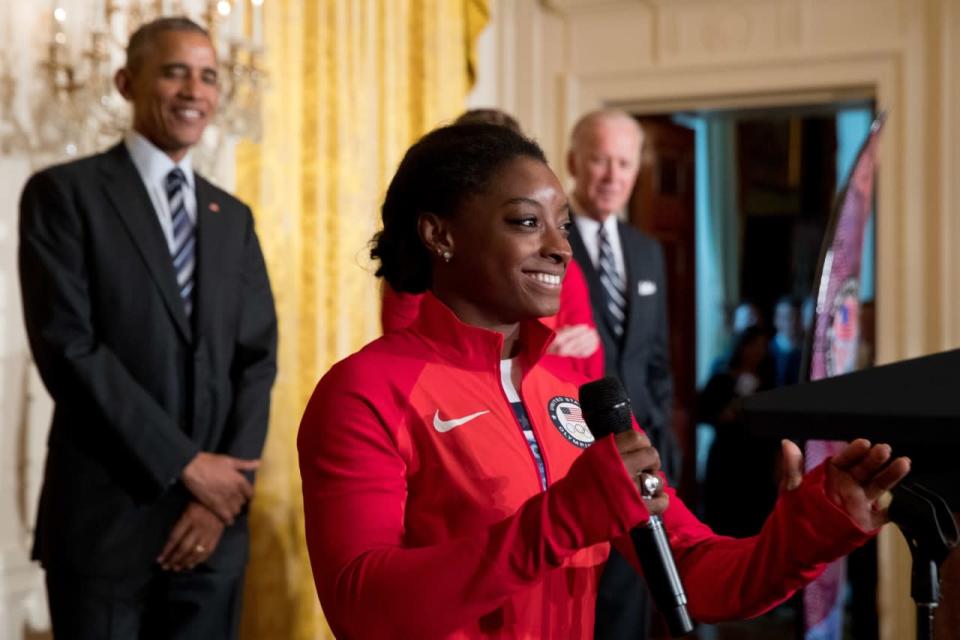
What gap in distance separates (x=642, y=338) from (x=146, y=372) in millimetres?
1537

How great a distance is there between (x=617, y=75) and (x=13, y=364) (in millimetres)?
2946

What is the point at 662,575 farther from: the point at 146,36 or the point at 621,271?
the point at 621,271

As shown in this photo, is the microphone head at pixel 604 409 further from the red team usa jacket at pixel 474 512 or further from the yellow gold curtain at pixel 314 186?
the yellow gold curtain at pixel 314 186

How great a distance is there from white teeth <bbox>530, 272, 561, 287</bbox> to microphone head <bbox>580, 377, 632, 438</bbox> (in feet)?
0.65

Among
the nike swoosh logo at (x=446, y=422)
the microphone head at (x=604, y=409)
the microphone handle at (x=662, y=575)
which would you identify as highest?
the microphone head at (x=604, y=409)

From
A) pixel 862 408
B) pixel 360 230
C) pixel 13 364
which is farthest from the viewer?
pixel 360 230

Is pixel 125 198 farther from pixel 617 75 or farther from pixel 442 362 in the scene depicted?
pixel 617 75

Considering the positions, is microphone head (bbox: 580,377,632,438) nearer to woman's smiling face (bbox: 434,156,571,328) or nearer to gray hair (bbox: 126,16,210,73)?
woman's smiling face (bbox: 434,156,571,328)

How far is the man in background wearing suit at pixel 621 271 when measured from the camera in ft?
10.7

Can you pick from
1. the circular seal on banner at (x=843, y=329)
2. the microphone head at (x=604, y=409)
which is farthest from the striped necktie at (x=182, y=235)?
the circular seal on banner at (x=843, y=329)

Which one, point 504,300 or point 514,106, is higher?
point 514,106

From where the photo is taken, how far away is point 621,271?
133 inches

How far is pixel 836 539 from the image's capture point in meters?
1.25

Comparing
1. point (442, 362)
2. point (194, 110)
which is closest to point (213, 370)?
point (194, 110)
